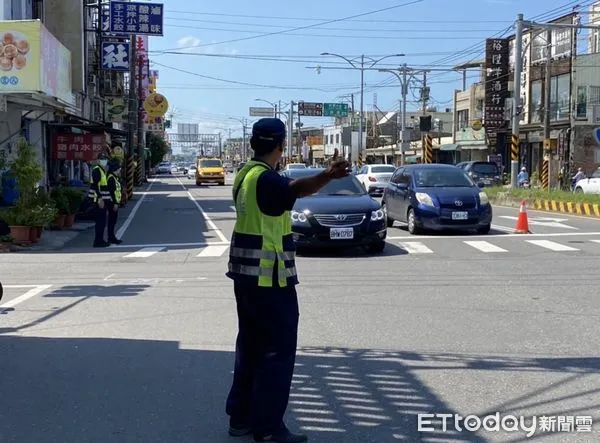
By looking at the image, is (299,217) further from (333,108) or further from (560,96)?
(333,108)

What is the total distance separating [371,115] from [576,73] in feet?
218

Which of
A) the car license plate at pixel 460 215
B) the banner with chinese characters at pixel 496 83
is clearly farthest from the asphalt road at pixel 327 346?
the banner with chinese characters at pixel 496 83

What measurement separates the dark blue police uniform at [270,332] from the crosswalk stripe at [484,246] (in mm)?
10574

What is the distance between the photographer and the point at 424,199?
56.4 feet

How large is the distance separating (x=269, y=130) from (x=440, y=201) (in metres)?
12.7

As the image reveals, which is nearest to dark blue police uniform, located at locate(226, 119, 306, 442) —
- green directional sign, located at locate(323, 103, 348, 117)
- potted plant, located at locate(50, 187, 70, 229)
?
potted plant, located at locate(50, 187, 70, 229)

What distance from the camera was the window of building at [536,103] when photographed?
48122mm

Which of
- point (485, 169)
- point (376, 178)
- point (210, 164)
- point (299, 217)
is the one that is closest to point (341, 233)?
point (299, 217)

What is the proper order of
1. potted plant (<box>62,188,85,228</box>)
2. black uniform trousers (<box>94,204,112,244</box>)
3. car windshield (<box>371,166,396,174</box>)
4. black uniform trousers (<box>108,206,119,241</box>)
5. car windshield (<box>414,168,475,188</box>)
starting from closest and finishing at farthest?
black uniform trousers (<box>94,204,112,244</box>), black uniform trousers (<box>108,206,119,241</box>), car windshield (<box>414,168,475,188</box>), potted plant (<box>62,188,85,228</box>), car windshield (<box>371,166,396,174</box>)

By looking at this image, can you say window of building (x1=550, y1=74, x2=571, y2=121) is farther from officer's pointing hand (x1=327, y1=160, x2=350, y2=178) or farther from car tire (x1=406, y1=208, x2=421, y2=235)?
officer's pointing hand (x1=327, y1=160, x2=350, y2=178)

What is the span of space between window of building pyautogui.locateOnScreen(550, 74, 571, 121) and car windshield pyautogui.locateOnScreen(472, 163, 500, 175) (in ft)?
18.1

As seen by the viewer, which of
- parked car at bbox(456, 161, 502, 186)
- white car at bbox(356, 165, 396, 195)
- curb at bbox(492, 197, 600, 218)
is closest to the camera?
curb at bbox(492, 197, 600, 218)

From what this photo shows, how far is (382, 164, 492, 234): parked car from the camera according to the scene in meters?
16.8

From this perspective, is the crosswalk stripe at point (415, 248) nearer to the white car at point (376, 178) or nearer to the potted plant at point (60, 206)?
the potted plant at point (60, 206)
